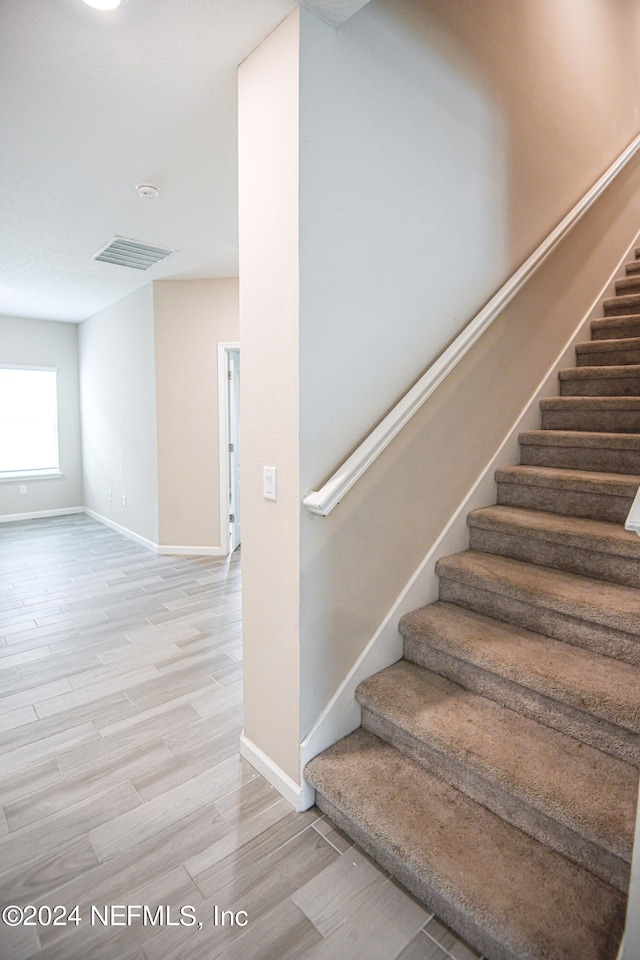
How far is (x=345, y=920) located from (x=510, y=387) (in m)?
2.27

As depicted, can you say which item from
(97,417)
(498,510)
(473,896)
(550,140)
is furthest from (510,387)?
(97,417)

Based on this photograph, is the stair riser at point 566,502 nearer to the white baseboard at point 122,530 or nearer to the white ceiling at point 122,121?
the white ceiling at point 122,121

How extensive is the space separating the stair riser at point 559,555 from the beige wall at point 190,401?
3130mm

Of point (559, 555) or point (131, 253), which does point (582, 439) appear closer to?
point (559, 555)

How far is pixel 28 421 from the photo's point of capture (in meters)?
6.35

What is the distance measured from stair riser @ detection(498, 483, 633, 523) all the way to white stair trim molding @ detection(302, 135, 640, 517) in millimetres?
780

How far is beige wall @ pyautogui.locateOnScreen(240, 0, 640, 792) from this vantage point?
156cm

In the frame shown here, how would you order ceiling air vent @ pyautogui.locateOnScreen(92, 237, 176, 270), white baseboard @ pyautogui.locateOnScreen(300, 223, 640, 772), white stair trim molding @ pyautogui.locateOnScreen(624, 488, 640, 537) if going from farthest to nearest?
ceiling air vent @ pyautogui.locateOnScreen(92, 237, 176, 270)
white baseboard @ pyautogui.locateOnScreen(300, 223, 640, 772)
white stair trim molding @ pyautogui.locateOnScreen(624, 488, 640, 537)

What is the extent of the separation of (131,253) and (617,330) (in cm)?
361

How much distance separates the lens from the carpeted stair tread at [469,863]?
3.62ft

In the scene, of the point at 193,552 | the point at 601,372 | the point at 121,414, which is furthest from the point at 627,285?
the point at 121,414

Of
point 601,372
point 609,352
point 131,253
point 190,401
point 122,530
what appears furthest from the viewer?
point 122,530

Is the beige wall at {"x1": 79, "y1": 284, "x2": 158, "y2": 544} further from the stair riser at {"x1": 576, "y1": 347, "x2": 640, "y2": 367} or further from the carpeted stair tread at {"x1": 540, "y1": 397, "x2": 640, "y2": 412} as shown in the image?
the stair riser at {"x1": 576, "y1": 347, "x2": 640, "y2": 367}

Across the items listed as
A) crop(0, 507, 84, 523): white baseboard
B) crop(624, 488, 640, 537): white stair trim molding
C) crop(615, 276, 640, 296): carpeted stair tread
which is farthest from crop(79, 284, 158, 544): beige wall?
crop(624, 488, 640, 537): white stair trim molding
